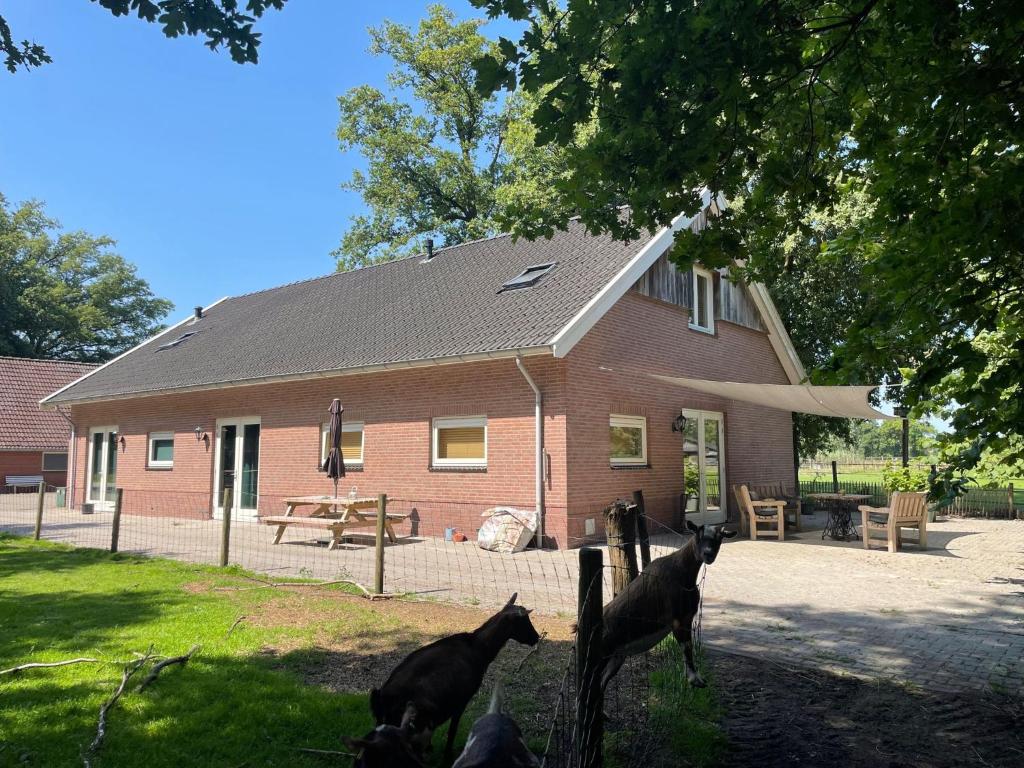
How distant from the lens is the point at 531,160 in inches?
1088

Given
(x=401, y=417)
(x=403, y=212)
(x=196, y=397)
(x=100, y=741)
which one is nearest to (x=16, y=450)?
(x=196, y=397)

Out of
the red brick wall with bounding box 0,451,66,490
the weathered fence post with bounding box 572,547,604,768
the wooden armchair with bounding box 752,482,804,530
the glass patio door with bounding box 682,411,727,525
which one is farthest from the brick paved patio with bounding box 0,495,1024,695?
the red brick wall with bounding box 0,451,66,490

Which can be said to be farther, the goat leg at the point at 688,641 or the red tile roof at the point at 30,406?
the red tile roof at the point at 30,406

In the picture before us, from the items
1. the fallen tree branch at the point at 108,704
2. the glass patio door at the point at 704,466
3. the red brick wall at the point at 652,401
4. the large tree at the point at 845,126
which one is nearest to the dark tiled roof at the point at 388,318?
the red brick wall at the point at 652,401

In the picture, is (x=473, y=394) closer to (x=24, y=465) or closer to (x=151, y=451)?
(x=151, y=451)

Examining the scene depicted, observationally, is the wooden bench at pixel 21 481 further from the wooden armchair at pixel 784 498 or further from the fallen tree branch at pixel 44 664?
the fallen tree branch at pixel 44 664

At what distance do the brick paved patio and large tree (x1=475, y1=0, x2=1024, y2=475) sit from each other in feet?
6.32

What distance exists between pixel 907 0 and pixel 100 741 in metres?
5.30

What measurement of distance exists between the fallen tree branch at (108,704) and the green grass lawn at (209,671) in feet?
0.12

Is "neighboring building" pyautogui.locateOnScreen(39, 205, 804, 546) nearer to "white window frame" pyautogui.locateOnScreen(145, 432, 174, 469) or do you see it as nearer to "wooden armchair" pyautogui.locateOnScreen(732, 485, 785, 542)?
"white window frame" pyautogui.locateOnScreen(145, 432, 174, 469)

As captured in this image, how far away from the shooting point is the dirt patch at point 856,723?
3.52 meters

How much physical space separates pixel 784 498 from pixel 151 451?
15.5 m

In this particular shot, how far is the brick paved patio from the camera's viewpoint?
5.28 m

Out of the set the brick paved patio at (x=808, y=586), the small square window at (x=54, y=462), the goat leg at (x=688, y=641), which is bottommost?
the brick paved patio at (x=808, y=586)
